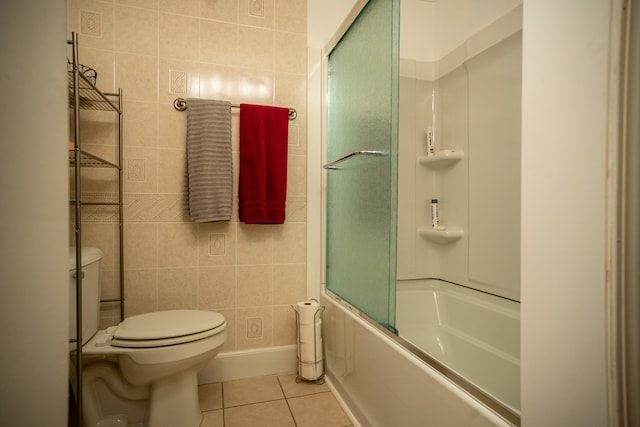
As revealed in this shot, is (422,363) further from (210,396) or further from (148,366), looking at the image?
(210,396)

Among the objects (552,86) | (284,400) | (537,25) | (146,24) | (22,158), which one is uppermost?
(146,24)

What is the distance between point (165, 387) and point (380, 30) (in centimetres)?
158

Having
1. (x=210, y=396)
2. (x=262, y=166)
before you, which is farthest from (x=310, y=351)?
(x=262, y=166)

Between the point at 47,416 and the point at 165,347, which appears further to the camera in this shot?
the point at 165,347

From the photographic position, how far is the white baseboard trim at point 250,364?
1707 mm

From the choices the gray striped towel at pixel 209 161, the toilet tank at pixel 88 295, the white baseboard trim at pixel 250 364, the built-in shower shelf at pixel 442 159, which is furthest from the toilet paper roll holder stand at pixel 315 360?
the built-in shower shelf at pixel 442 159

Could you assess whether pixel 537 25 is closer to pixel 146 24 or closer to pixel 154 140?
pixel 154 140

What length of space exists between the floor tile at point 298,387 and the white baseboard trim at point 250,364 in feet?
0.26

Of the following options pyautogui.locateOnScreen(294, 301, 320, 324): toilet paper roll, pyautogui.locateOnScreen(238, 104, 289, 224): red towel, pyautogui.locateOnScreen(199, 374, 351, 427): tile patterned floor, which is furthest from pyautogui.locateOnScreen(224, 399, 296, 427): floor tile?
pyautogui.locateOnScreen(238, 104, 289, 224): red towel

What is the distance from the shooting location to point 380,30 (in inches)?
48.0

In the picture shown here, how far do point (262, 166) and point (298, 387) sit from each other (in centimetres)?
112

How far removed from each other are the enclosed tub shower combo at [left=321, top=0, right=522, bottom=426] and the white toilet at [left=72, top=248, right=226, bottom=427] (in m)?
0.62

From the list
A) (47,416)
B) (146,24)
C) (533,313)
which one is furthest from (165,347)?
(146,24)

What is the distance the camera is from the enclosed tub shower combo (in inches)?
44.1
